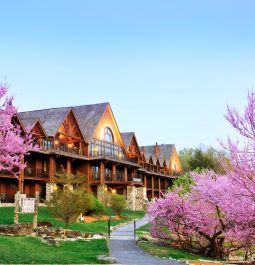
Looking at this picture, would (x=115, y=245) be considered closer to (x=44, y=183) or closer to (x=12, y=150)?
(x=12, y=150)

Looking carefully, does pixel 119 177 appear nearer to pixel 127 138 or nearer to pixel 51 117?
pixel 127 138

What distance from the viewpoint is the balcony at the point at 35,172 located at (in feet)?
144

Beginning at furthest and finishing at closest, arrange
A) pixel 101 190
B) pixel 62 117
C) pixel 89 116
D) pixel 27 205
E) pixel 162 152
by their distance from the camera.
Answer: pixel 162 152
pixel 89 116
pixel 101 190
pixel 62 117
pixel 27 205

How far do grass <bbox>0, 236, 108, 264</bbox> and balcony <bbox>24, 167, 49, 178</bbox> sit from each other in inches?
969

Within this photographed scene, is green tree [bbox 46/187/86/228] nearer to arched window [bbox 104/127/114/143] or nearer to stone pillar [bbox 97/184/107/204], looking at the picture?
stone pillar [bbox 97/184/107/204]

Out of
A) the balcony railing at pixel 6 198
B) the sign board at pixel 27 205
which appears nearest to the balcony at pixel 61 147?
the balcony railing at pixel 6 198

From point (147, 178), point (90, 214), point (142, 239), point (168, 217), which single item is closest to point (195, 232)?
point (168, 217)

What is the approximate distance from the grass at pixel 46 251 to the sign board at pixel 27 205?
661cm

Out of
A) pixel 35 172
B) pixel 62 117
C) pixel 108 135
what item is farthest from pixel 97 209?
pixel 108 135

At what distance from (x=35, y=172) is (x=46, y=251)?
28577 mm

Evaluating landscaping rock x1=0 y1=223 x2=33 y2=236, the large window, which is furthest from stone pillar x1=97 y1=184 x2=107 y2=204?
landscaping rock x1=0 y1=223 x2=33 y2=236

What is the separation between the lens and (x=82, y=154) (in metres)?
52.8

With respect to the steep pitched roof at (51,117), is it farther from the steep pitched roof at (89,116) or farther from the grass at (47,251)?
the grass at (47,251)

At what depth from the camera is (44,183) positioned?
155ft
